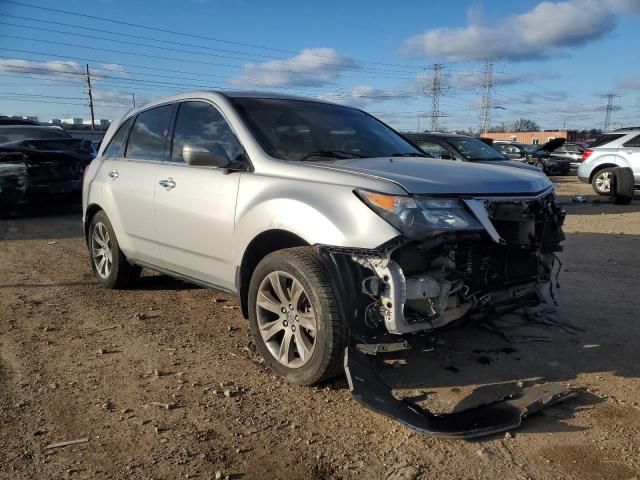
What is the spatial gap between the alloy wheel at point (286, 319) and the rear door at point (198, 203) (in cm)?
43

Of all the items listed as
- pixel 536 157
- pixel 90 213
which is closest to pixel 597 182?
pixel 536 157

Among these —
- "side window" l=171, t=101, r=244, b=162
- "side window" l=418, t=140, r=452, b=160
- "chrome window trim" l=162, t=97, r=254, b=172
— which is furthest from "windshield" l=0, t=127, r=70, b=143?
"side window" l=171, t=101, r=244, b=162

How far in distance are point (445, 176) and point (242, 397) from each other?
1816 mm

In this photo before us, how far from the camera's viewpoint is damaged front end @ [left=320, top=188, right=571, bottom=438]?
2986mm

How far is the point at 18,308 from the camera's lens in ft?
16.6

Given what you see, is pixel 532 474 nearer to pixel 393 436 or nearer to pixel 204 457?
pixel 393 436

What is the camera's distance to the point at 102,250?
5754 mm

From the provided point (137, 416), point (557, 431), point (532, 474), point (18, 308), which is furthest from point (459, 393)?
point (18, 308)

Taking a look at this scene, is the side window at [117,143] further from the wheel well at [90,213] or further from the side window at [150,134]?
the wheel well at [90,213]

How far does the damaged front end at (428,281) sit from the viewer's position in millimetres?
2986

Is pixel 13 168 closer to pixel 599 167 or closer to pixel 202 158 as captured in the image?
pixel 202 158

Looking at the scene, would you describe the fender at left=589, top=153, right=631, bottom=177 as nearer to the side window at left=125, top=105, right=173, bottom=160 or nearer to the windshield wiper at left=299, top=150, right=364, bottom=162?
the windshield wiper at left=299, top=150, right=364, bottom=162

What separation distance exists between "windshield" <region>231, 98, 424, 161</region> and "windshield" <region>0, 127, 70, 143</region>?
9.05m

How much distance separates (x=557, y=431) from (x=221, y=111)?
309 cm
